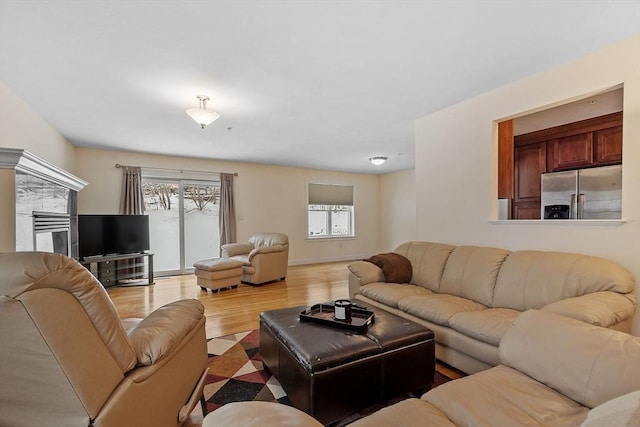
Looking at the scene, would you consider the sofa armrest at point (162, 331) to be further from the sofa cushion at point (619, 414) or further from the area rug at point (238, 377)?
the sofa cushion at point (619, 414)

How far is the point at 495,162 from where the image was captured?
3193mm

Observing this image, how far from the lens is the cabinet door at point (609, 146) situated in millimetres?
3559

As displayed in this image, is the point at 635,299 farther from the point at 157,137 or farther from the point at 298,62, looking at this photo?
the point at 157,137

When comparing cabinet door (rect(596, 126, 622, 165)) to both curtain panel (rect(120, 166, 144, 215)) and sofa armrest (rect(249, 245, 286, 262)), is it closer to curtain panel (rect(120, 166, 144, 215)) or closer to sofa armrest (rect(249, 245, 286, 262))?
sofa armrest (rect(249, 245, 286, 262))

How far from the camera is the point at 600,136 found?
147 inches

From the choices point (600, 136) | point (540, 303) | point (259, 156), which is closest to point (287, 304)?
point (540, 303)

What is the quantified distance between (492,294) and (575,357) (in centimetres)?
137

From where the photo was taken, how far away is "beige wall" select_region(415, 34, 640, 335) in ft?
7.37

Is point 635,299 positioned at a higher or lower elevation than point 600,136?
lower

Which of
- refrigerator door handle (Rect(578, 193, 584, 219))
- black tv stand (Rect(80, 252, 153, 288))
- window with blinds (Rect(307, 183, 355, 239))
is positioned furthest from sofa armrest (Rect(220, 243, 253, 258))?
refrigerator door handle (Rect(578, 193, 584, 219))

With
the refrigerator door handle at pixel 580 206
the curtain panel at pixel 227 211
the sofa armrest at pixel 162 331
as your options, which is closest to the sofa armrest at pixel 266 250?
the curtain panel at pixel 227 211

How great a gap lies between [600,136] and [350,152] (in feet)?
12.1

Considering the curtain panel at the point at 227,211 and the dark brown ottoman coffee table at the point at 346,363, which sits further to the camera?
the curtain panel at the point at 227,211

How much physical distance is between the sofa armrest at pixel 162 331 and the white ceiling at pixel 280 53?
1.85 metres
